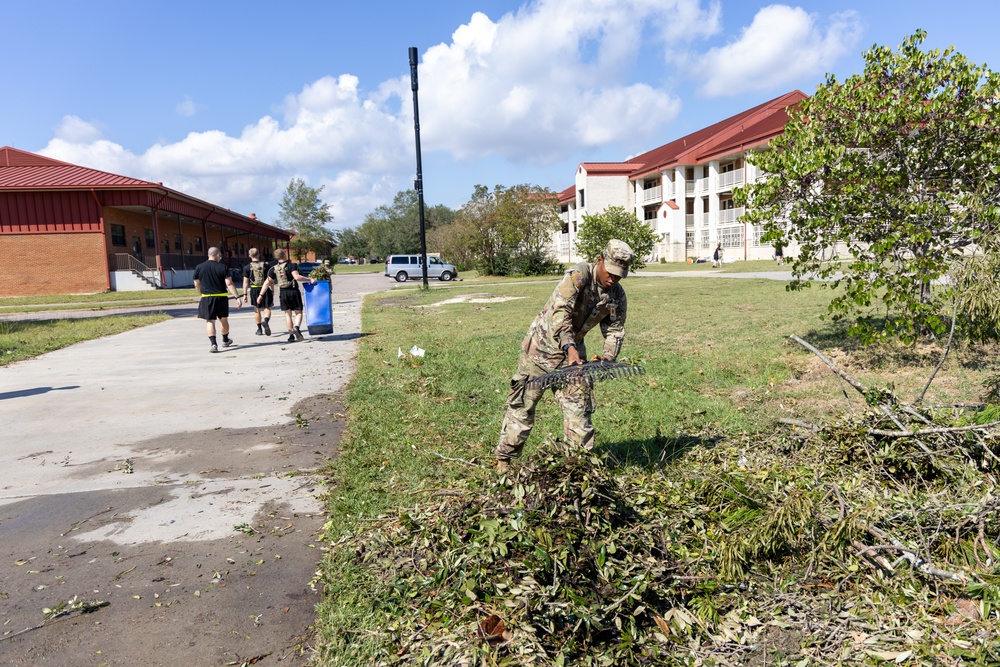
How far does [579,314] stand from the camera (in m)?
4.31

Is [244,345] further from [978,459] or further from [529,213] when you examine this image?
[529,213]

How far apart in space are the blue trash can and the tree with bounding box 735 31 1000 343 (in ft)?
24.4

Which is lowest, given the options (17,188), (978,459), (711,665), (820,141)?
(711,665)

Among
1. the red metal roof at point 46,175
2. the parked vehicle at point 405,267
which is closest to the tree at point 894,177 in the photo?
the red metal roof at point 46,175

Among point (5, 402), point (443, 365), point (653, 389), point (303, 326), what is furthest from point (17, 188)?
point (653, 389)

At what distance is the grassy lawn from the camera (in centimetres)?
287

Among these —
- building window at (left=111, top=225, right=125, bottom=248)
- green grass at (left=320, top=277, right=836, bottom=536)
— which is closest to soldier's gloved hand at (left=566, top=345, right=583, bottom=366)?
green grass at (left=320, top=277, right=836, bottom=536)

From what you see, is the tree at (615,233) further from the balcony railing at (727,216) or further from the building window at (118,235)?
the building window at (118,235)

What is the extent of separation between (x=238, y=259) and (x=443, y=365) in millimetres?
49735

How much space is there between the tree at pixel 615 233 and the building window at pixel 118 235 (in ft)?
76.4

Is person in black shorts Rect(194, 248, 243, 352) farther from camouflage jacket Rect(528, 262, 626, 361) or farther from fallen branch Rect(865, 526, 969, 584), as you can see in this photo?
fallen branch Rect(865, 526, 969, 584)

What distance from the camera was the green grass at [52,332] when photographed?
11.4 m

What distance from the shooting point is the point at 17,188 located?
1156 inches

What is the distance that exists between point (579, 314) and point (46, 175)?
1421 inches
